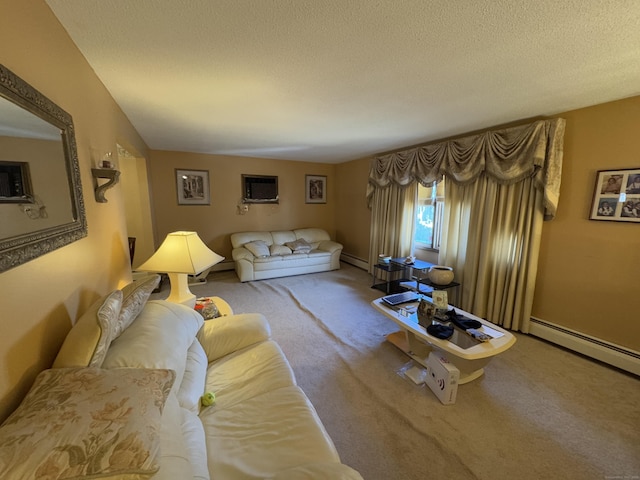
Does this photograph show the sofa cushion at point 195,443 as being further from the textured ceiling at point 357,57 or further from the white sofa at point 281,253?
the white sofa at point 281,253

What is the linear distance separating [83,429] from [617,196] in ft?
11.1

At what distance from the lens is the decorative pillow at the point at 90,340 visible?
810 mm

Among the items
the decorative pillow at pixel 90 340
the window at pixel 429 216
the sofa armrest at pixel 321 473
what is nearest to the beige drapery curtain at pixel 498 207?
the window at pixel 429 216

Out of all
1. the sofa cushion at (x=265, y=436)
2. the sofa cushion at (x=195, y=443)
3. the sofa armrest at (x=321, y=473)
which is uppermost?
the sofa armrest at (x=321, y=473)

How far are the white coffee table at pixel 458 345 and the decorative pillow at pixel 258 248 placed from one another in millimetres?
2500

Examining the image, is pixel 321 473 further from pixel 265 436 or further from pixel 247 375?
pixel 247 375

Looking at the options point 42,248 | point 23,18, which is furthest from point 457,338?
point 23,18

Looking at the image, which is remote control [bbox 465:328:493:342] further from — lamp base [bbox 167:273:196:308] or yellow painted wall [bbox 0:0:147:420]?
yellow painted wall [bbox 0:0:147:420]

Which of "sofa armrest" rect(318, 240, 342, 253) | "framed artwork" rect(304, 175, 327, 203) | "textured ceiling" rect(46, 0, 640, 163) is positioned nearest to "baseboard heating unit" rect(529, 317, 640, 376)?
"textured ceiling" rect(46, 0, 640, 163)

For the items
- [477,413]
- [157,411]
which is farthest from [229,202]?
[477,413]

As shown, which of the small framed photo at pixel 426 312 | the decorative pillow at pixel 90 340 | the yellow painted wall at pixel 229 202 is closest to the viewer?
the decorative pillow at pixel 90 340

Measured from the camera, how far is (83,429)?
594 mm

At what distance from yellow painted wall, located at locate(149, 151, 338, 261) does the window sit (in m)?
2.29

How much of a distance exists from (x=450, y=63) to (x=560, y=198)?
1830mm
